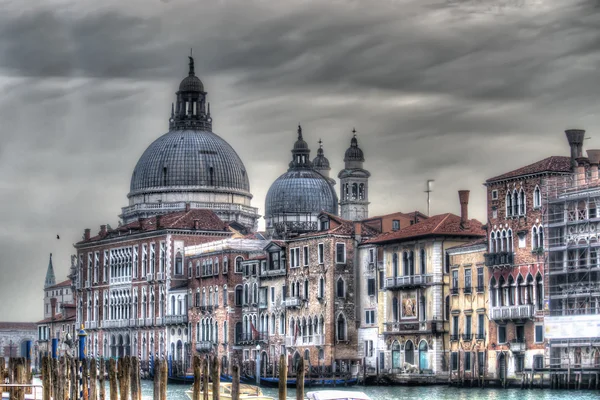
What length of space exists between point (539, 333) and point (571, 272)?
10.7 ft

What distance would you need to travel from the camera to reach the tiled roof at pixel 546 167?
59906 mm

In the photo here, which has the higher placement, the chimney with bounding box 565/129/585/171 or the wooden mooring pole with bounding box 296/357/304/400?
the chimney with bounding box 565/129/585/171

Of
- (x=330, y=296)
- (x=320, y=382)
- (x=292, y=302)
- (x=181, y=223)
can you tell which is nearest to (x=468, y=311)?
(x=320, y=382)

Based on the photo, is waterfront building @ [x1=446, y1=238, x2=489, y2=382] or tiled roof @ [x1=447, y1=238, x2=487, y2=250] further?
tiled roof @ [x1=447, y1=238, x2=487, y2=250]

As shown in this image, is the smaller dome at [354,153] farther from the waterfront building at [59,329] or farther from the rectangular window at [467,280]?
the rectangular window at [467,280]

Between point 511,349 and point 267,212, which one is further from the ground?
point 267,212

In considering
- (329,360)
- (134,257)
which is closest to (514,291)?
(329,360)

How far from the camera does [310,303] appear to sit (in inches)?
2862

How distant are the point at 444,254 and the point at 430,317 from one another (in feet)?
8.84

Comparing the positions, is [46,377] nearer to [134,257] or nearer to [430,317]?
[430,317]

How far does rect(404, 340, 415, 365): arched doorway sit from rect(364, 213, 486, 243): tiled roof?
14.6 ft

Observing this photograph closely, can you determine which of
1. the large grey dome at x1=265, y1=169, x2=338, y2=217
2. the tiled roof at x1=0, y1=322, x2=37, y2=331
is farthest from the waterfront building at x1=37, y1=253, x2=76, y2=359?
the tiled roof at x1=0, y1=322, x2=37, y2=331

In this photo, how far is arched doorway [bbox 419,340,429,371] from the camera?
6606 cm

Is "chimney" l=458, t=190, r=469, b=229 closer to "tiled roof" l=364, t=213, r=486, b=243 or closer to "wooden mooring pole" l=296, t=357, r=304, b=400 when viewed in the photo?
"tiled roof" l=364, t=213, r=486, b=243
